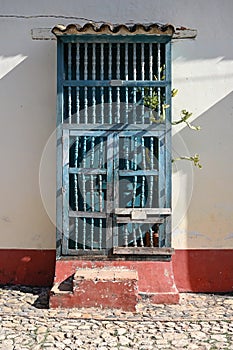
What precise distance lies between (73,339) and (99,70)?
2.52 m

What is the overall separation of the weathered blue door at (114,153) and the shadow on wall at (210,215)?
47 centimetres

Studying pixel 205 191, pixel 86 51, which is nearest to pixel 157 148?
pixel 205 191

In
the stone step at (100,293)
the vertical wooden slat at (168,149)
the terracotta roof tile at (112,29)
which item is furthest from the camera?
the vertical wooden slat at (168,149)

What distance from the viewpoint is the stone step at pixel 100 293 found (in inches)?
185

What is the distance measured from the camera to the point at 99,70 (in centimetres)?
515

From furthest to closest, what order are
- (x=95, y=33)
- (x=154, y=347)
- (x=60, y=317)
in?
(x=95, y=33), (x=60, y=317), (x=154, y=347)

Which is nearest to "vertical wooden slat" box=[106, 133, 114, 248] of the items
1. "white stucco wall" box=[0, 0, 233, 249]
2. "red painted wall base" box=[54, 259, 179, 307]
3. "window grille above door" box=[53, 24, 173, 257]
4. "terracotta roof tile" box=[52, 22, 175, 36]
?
"window grille above door" box=[53, 24, 173, 257]

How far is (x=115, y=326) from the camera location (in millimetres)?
4371

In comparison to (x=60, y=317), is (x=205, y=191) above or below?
above

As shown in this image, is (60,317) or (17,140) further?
(17,140)

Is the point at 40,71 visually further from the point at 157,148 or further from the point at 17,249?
the point at 17,249

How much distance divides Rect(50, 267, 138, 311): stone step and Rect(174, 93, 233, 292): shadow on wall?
0.86 meters

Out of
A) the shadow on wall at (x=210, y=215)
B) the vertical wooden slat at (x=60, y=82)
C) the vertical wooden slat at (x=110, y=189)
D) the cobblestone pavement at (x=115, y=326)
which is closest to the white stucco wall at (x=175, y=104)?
the shadow on wall at (x=210, y=215)

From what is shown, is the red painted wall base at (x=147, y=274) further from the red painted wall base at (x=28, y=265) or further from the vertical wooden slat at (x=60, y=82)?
the vertical wooden slat at (x=60, y=82)
